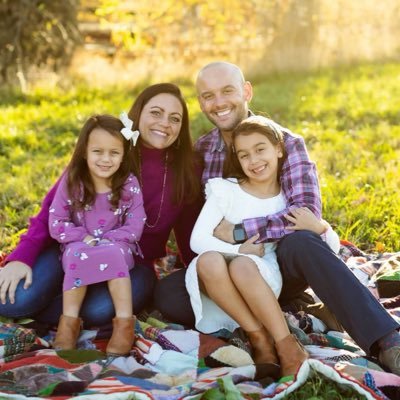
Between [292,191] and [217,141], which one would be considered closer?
[292,191]

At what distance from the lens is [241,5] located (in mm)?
13898

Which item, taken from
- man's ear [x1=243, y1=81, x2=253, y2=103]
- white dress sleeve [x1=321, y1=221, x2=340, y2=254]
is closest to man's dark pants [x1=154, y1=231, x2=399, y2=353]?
white dress sleeve [x1=321, y1=221, x2=340, y2=254]

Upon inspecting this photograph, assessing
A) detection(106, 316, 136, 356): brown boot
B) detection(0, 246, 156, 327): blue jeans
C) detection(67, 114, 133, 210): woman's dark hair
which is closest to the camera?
detection(106, 316, 136, 356): brown boot

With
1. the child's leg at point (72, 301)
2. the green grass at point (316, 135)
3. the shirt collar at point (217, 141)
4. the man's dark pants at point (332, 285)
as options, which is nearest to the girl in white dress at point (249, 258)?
the man's dark pants at point (332, 285)

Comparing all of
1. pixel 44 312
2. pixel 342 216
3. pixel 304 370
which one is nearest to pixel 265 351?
pixel 304 370

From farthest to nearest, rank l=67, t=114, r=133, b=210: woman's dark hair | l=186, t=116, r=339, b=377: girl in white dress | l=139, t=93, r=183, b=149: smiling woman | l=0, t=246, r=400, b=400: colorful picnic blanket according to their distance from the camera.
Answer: l=139, t=93, r=183, b=149: smiling woman, l=67, t=114, r=133, b=210: woman's dark hair, l=186, t=116, r=339, b=377: girl in white dress, l=0, t=246, r=400, b=400: colorful picnic blanket

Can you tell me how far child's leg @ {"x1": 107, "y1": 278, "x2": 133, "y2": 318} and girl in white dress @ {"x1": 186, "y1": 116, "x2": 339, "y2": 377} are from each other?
277 millimetres

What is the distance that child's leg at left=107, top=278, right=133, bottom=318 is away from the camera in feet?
10.3

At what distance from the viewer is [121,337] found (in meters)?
3.05

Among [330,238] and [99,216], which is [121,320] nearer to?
[99,216]

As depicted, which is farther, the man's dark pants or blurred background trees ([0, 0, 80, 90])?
blurred background trees ([0, 0, 80, 90])

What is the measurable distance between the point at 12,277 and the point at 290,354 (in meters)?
1.35

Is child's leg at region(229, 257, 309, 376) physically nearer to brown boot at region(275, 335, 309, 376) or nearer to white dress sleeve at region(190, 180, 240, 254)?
brown boot at region(275, 335, 309, 376)

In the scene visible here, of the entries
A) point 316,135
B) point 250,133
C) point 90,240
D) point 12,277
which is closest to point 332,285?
point 250,133
